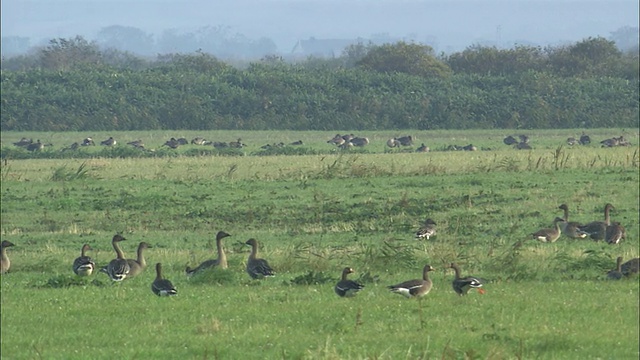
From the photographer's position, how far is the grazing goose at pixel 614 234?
66.7 feet

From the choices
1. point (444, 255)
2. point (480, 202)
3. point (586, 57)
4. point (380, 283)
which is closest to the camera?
point (380, 283)

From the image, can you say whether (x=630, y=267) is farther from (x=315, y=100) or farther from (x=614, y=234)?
(x=315, y=100)

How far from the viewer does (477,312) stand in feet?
46.3

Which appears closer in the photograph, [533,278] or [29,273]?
[533,278]

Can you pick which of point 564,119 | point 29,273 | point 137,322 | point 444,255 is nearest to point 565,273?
point 444,255

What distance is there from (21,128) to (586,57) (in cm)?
3195

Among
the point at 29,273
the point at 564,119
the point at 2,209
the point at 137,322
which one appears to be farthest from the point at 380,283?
the point at 564,119

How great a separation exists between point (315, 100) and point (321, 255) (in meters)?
43.6

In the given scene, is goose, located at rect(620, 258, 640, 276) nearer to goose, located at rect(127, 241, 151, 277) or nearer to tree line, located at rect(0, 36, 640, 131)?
goose, located at rect(127, 241, 151, 277)

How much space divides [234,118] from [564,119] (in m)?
16.2

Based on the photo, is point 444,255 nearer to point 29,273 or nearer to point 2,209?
point 29,273

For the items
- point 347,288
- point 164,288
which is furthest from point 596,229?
point 164,288

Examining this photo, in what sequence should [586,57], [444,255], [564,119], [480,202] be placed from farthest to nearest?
[586,57] < [564,119] < [480,202] < [444,255]

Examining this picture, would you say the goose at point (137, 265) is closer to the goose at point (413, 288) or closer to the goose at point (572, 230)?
the goose at point (413, 288)
